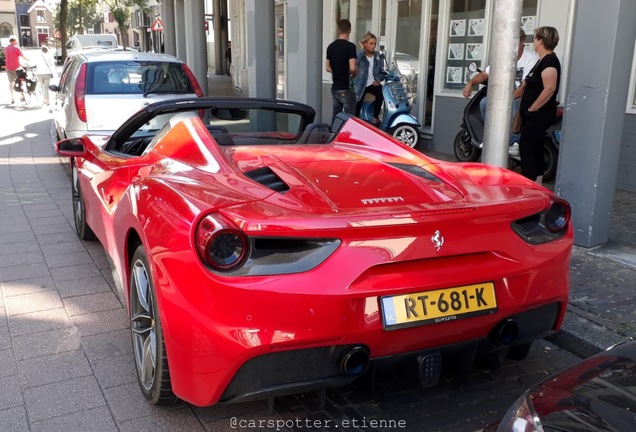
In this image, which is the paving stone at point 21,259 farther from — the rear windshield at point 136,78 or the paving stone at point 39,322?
the rear windshield at point 136,78

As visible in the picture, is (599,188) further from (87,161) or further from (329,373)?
(87,161)

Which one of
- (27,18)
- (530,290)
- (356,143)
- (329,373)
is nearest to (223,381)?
(329,373)

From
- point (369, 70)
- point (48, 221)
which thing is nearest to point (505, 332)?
point (48, 221)

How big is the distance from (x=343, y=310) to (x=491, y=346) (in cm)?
82

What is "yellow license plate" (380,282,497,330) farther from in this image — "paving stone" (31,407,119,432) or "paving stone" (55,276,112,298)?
"paving stone" (55,276,112,298)

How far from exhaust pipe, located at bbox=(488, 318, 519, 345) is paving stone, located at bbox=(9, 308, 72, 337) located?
2.65m

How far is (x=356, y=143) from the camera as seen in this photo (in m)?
3.73

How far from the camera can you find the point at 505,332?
270 cm

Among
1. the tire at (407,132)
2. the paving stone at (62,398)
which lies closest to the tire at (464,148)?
the tire at (407,132)

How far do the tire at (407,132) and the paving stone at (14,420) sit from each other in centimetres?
787

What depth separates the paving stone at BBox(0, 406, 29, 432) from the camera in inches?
111

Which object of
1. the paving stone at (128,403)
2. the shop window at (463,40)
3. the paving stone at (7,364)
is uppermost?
the shop window at (463,40)

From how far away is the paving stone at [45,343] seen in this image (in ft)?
11.7

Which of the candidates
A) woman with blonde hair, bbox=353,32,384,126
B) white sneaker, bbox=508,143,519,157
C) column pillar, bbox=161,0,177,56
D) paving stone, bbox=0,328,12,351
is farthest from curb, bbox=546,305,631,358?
column pillar, bbox=161,0,177,56
